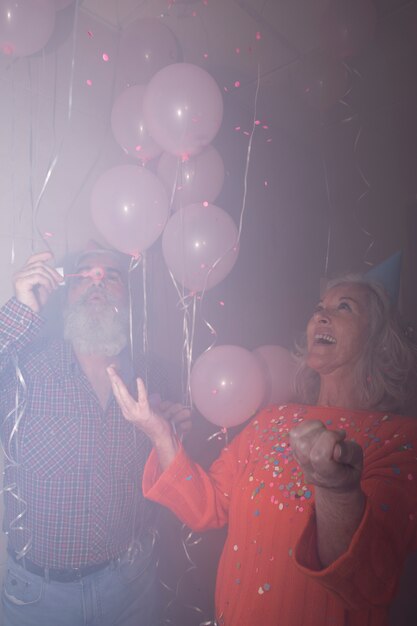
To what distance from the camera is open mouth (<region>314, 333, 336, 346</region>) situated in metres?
1.16

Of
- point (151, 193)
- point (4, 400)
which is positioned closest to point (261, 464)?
point (4, 400)

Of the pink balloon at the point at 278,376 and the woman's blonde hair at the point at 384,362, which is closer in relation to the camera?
the woman's blonde hair at the point at 384,362

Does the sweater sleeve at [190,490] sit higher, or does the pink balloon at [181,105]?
the pink balloon at [181,105]

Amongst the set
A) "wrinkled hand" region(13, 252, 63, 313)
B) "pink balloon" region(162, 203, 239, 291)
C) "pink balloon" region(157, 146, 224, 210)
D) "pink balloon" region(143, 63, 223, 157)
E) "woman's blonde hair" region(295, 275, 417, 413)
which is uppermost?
"pink balloon" region(143, 63, 223, 157)

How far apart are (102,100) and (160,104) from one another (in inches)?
21.8

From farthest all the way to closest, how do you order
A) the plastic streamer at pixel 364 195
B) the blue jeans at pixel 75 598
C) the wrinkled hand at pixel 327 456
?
the plastic streamer at pixel 364 195
the blue jeans at pixel 75 598
the wrinkled hand at pixel 327 456

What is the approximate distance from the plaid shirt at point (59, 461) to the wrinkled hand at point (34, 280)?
0.03 metres

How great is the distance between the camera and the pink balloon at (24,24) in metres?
1.15

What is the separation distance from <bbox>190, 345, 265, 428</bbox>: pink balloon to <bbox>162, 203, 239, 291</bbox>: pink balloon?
0.32m

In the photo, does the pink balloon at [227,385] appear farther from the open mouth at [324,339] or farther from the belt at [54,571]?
the belt at [54,571]

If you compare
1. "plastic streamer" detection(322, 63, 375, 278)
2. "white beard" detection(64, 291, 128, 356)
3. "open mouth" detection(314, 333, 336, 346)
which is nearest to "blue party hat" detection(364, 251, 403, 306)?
"open mouth" detection(314, 333, 336, 346)

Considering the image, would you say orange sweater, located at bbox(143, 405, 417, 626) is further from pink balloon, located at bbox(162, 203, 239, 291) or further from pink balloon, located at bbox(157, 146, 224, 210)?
pink balloon, located at bbox(157, 146, 224, 210)

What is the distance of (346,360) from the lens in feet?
3.79

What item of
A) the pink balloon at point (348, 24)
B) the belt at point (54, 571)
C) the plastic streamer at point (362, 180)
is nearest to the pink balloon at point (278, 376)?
the belt at point (54, 571)
